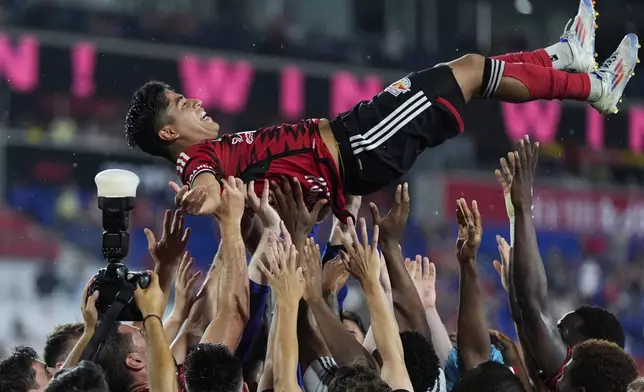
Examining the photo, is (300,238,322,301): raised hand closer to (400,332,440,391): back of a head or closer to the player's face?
(400,332,440,391): back of a head

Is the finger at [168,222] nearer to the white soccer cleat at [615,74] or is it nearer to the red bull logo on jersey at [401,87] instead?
the red bull logo on jersey at [401,87]

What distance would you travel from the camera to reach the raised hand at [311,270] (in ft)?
Result: 14.5

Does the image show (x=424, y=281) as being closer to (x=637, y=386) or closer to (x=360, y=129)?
(x=360, y=129)

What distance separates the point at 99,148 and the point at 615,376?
43.5ft

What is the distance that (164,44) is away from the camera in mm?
17781

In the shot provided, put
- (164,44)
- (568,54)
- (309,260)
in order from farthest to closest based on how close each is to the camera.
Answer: (164,44) → (568,54) → (309,260)

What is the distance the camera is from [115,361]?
13.4 feet

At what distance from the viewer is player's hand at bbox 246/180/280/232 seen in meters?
4.67

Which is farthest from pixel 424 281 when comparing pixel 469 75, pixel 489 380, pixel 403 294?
pixel 489 380

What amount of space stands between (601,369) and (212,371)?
4.60ft

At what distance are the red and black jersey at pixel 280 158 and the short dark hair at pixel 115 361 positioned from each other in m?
0.97

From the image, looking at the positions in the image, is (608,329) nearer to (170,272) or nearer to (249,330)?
(249,330)

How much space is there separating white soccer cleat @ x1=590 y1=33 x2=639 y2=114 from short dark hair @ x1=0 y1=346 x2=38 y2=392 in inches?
110

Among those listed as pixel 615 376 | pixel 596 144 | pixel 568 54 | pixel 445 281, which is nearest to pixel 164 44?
pixel 445 281
